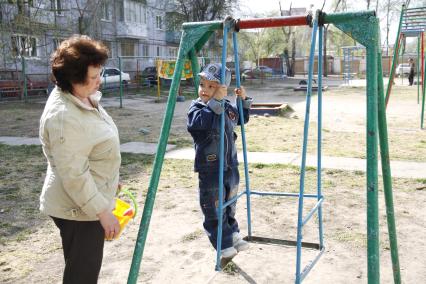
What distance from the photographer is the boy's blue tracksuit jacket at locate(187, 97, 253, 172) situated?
2857mm

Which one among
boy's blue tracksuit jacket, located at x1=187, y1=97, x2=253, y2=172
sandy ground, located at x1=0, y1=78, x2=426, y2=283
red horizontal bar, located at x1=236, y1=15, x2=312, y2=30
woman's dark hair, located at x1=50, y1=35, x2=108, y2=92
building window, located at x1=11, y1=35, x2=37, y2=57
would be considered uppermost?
building window, located at x1=11, y1=35, x2=37, y2=57

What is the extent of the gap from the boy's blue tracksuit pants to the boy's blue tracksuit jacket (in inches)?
2.5

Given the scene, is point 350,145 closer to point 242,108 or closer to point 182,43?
point 242,108

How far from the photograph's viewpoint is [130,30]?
34188 mm

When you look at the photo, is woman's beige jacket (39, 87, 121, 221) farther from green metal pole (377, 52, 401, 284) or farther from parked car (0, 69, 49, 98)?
parked car (0, 69, 49, 98)

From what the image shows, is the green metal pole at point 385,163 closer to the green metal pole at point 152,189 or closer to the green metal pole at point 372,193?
the green metal pole at point 372,193

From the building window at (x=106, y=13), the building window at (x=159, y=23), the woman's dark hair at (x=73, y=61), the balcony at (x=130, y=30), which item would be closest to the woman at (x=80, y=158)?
the woman's dark hair at (x=73, y=61)


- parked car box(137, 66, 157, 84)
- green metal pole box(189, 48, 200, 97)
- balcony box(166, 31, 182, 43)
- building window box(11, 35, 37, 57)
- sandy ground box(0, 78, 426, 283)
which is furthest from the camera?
balcony box(166, 31, 182, 43)

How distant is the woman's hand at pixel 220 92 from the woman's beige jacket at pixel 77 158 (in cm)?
91

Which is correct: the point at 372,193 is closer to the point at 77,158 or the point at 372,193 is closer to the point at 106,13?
the point at 77,158

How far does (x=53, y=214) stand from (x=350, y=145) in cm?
633

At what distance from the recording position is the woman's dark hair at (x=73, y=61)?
197 cm

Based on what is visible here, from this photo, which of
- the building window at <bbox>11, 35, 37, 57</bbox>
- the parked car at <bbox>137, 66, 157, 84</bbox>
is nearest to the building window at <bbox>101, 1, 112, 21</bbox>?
the parked car at <bbox>137, 66, 157, 84</bbox>

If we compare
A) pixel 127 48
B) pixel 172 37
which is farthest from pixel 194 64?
pixel 172 37
